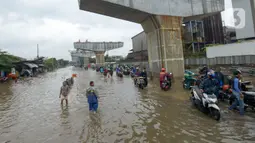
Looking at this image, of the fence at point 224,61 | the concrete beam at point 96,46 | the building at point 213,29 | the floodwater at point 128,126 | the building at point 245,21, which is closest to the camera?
the floodwater at point 128,126

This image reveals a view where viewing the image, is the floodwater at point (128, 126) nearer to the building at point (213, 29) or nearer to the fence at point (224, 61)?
the fence at point (224, 61)

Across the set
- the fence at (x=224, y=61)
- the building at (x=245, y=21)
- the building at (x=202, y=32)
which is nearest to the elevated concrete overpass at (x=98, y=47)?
the building at (x=202, y=32)

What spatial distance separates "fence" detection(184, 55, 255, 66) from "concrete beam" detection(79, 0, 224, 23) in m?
5.02

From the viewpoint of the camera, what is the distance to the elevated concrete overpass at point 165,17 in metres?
14.9

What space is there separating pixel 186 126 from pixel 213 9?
15098 mm

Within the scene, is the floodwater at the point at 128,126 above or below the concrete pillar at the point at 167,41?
below

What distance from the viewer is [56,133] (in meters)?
5.03

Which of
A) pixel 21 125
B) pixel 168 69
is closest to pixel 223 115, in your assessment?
pixel 21 125

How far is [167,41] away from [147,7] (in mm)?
3319

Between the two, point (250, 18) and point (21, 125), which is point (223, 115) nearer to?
point (21, 125)

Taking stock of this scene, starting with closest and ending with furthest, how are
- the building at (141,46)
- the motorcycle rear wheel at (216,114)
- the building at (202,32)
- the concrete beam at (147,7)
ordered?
the motorcycle rear wheel at (216,114) → the concrete beam at (147,7) → the building at (202,32) → the building at (141,46)

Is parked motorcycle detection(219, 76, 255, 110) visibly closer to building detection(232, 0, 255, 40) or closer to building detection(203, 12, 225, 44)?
building detection(232, 0, 255, 40)

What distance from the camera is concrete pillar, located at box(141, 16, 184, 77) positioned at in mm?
15992

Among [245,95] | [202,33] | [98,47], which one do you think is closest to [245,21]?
[202,33]
